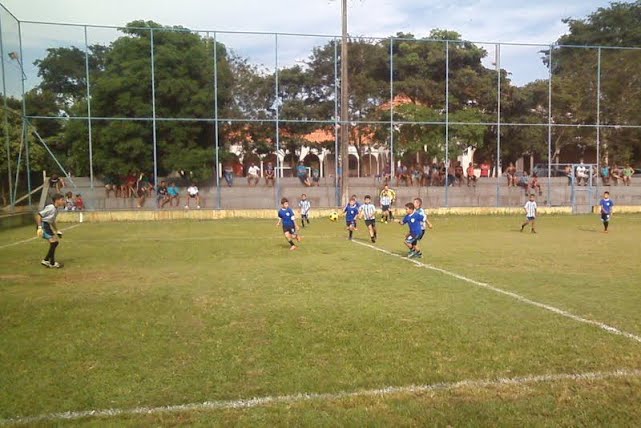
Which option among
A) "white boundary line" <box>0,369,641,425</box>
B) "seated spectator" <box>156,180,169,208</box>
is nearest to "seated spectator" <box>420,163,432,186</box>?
"seated spectator" <box>156,180,169,208</box>

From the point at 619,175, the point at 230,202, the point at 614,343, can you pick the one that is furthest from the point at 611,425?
the point at 619,175

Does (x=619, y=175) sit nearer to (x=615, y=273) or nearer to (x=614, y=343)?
(x=615, y=273)

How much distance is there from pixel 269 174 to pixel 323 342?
25.9 metres

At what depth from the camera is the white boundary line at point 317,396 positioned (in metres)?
4.34

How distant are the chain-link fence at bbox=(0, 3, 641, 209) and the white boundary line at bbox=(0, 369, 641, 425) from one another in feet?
80.7

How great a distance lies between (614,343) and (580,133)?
3575cm

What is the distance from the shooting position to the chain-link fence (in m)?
30.1

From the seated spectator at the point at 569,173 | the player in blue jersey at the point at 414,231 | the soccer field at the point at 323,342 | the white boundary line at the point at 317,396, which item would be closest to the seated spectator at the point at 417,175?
the seated spectator at the point at 569,173

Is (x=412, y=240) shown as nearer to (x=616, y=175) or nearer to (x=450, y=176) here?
(x=450, y=176)

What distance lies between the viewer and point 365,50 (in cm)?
3503

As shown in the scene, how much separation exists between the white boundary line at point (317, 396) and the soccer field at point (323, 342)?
0.02m

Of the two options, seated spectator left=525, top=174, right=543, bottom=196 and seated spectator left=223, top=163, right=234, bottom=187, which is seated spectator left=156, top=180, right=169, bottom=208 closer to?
seated spectator left=223, top=163, right=234, bottom=187

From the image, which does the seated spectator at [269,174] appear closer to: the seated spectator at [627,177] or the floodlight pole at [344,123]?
the floodlight pole at [344,123]

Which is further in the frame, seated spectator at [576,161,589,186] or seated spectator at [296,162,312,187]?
seated spectator at [576,161,589,186]
